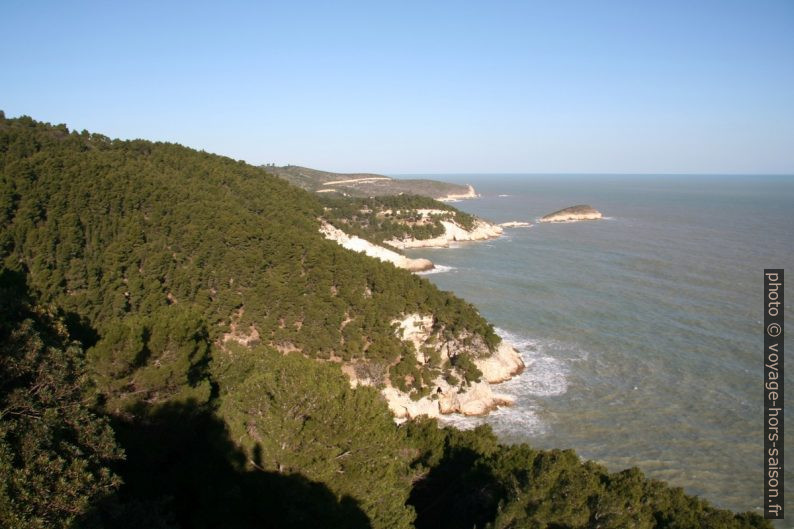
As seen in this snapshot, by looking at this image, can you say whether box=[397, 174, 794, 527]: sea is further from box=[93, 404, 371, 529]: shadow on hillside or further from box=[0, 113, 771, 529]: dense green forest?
box=[93, 404, 371, 529]: shadow on hillside

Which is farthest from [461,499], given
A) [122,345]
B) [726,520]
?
[122,345]

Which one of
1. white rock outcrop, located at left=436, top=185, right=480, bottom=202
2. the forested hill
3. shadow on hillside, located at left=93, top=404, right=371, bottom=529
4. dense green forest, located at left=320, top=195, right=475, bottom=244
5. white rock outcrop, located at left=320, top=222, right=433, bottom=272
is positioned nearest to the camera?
shadow on hillside, located at left=93, top=404, right=371, bottom=529

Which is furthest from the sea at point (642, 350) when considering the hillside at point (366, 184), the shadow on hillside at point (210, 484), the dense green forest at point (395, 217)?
the hillside at point (366, 184)

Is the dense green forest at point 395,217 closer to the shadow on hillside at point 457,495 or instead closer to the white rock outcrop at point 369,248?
the white rock outcrop at point 369,248

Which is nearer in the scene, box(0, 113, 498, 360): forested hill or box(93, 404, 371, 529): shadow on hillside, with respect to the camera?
box(93, 404, 371, 529): shadow on hillside

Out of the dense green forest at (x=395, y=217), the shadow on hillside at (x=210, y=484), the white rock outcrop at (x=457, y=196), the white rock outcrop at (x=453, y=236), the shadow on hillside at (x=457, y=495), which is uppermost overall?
the white rock outcrop at (x=457, y=196)

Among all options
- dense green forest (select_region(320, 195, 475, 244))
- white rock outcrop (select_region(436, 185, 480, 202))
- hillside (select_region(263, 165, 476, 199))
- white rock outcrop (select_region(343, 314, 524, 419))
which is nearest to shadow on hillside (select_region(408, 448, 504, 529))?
white rock outcrop (select_region(343, 314, 524, 419))

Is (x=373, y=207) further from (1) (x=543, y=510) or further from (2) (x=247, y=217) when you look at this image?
(1) (x=543, y=510)
